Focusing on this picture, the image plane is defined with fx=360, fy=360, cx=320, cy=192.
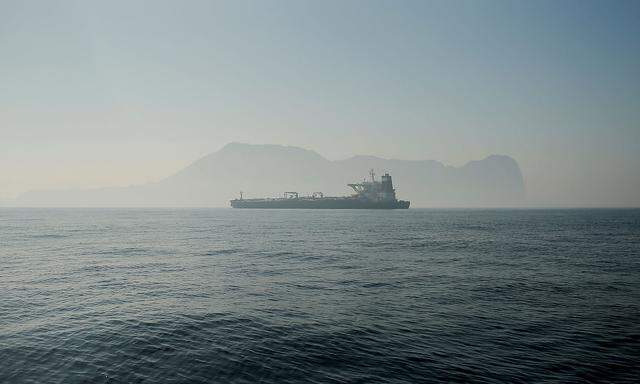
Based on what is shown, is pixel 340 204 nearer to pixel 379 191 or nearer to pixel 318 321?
pixel 379 191

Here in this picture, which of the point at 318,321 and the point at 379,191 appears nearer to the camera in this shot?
the point at 318,321

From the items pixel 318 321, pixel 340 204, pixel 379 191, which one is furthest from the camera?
pixel 340 204

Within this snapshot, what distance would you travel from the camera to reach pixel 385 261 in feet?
111

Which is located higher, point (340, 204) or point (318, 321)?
point (340, 204)

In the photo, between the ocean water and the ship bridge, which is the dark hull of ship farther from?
the ocean water

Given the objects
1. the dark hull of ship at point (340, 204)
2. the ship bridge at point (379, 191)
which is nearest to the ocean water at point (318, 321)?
the dark hull of ship at point (340, 204)

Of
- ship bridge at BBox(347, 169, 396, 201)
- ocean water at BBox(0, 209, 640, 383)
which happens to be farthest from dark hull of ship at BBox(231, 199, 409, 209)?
ocean water at BBox(0, 209, 640, 383)

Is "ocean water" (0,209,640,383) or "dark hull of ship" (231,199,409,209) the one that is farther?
"dark hull of ship" (231,199,409,209)

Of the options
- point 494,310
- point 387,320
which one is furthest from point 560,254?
point 387,320

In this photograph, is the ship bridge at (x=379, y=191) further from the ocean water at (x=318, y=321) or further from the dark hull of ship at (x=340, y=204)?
the ocean water at (x=318, y=321)

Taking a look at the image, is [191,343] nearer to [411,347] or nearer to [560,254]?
[411,347]

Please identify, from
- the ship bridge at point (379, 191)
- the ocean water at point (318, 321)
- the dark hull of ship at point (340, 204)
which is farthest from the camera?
the ship bridge at point (379, 191)

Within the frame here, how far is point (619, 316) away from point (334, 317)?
14105mm

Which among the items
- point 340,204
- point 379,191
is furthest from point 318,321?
point 340,204
